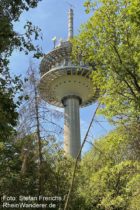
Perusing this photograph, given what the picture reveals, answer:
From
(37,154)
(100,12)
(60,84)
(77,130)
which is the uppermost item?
(60,84)

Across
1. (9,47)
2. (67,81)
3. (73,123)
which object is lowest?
(9,47)

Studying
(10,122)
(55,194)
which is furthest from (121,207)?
(10,122)

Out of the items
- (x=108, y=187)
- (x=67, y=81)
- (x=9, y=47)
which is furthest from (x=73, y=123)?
(x=9, y=47)

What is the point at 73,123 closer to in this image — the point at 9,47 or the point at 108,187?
the point at 108,187

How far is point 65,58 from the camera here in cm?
5672

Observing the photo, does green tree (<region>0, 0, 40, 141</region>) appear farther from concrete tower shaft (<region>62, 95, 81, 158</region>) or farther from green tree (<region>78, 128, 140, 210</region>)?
concrete tower shaft (<region>62, 95, 81, 158</region>)

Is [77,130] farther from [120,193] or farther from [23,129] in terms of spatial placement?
[23,129]

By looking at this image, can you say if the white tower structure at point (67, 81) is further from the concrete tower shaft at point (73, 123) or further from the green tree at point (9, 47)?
the green tree at point (9, 47)

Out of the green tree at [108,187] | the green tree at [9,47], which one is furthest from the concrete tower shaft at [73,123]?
the green tree at [9,47]

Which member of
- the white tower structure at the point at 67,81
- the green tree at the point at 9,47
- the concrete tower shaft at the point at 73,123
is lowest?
the green tree at the point at 9,47

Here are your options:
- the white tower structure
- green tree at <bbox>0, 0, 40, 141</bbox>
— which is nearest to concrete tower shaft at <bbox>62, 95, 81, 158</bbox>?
the white tower structure

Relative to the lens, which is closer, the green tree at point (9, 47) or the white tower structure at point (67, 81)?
the green tree at point (9, 47)

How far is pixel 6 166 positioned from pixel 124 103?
7.90 meters

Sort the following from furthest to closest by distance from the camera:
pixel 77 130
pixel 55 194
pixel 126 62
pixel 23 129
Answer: pixel 77 130, pixel 55 194, pixel 23 129, pixel 126 62
